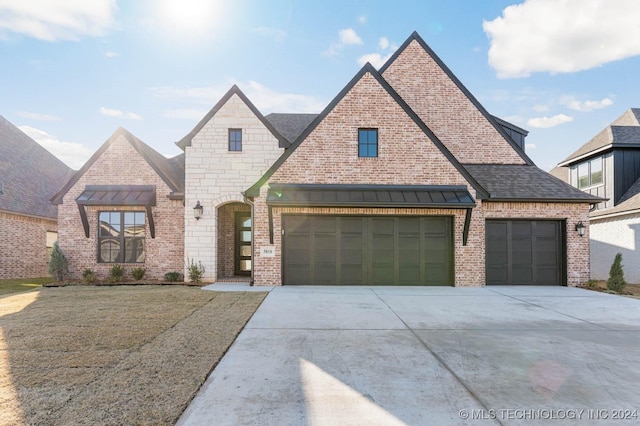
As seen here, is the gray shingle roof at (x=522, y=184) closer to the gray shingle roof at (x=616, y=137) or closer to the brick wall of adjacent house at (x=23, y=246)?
the gray shingle roof at (x=616, y=137)

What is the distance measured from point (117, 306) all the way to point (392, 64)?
42.1ft

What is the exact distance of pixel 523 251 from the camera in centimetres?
1209

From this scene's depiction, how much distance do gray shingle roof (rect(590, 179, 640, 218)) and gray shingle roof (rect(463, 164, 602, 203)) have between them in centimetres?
430

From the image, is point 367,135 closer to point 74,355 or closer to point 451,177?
point 451,177

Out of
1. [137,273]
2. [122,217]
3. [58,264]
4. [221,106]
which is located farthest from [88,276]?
[221,106]

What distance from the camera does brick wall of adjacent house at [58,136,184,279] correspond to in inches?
519

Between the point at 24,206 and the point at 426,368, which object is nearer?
the point at 426,368

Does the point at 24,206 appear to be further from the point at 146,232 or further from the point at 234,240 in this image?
the point at 234,240

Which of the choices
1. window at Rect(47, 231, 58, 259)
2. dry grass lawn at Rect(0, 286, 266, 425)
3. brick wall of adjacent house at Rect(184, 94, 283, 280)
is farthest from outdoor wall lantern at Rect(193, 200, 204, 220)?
window at Rect(47, 231, 58, 259)

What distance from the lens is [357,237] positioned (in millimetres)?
11648

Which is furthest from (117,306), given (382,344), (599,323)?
(599,323)

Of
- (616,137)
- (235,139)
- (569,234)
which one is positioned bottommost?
(569,234)

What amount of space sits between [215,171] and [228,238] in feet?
9.22

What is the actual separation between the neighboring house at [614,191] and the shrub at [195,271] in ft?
58.4
